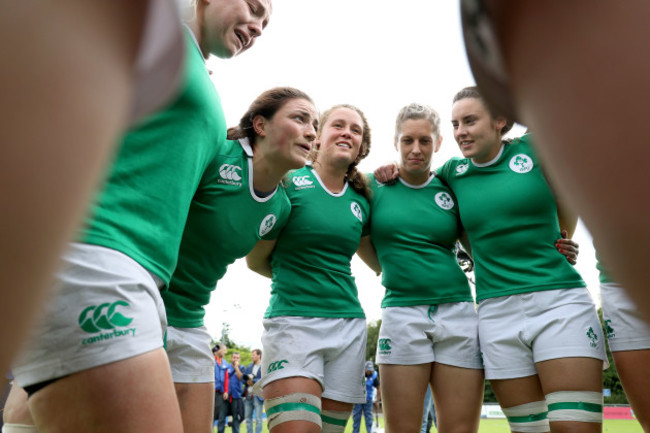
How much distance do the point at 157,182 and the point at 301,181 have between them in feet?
7.56

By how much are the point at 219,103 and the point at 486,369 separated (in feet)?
8.78

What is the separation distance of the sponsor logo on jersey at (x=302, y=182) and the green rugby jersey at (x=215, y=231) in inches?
31.1

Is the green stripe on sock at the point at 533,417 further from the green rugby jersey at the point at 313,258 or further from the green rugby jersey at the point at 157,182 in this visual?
the green rugby jersey at the point at 157,182

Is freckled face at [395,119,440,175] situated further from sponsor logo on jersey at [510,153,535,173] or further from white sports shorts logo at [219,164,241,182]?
white sports shorts logo at [219,164,241,182]

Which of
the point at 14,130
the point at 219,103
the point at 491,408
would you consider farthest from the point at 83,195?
the point at 491,408

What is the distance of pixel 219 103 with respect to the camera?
7.41 ft

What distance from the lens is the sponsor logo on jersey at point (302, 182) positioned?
4141 millimetres

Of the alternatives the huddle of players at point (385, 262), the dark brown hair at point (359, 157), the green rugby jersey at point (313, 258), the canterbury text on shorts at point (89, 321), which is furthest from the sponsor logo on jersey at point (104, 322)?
the dark brown hair at point (359, 157)

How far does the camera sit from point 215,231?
119 inches

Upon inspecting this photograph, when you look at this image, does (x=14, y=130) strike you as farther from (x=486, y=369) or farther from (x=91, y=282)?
(x=486, y=369)

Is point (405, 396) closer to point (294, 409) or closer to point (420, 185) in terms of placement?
point (294, 409)

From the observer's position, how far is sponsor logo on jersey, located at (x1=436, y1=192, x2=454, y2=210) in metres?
4.34

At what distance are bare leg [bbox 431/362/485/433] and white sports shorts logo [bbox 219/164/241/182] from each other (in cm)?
206

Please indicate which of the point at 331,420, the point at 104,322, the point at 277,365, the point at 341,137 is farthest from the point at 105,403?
the point at 341,137
